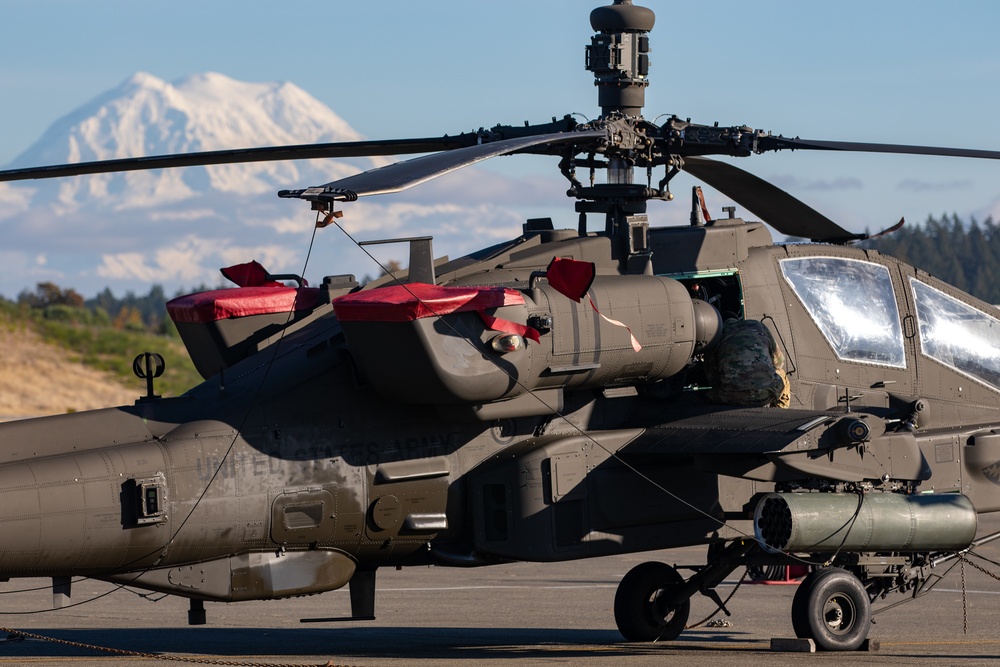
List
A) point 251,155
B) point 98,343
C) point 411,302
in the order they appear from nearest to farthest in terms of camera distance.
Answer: point 411,302 → point 251,155 → point 98,343

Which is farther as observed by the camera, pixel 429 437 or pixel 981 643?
pixel 981 643

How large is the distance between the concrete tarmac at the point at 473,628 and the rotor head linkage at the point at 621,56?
4987 mm

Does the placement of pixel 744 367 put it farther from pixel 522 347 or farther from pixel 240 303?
pixel 240 303

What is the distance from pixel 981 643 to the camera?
45.5ft

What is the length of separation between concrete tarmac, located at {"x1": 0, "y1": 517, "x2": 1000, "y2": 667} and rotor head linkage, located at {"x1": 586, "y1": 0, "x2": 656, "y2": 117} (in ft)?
16.4

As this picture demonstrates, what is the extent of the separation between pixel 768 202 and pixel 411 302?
17.1 feet

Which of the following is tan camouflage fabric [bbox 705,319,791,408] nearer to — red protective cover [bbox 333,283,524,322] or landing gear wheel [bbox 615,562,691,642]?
landing gear wheel [bbox 615,562,691,642]

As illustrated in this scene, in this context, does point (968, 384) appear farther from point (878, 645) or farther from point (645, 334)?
point (645, 334)

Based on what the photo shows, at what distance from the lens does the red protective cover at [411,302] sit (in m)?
11.4

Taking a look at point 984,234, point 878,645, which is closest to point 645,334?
point 878,645

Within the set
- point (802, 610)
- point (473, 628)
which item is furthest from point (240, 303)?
point (802, 610)

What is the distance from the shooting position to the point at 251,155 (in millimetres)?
13094

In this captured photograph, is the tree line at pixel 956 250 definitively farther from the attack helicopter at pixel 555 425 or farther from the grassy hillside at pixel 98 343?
the attack helicopter at pixel 555 425

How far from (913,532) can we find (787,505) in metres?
1.40
